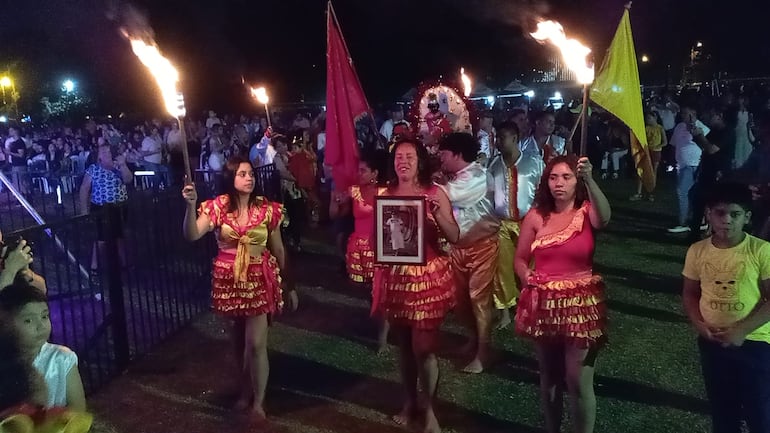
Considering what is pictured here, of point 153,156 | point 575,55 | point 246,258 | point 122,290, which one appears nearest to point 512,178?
point 575,55

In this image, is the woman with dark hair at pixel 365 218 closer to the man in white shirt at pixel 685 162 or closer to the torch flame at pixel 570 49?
the torch flame at pixel 570 49

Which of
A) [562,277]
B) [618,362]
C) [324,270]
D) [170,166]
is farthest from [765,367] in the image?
[170,166]

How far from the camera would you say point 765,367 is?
12.0ft

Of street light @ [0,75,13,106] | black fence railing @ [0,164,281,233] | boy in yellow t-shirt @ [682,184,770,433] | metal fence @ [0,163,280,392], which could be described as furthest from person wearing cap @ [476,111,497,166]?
street light @ [0,75,13,106]

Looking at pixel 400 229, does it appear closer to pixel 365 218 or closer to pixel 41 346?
pixel 365 218

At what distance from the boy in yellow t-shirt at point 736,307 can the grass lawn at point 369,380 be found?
1.11 meters

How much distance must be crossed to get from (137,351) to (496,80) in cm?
3097

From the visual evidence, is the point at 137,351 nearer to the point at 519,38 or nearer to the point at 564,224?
the point at 564,224

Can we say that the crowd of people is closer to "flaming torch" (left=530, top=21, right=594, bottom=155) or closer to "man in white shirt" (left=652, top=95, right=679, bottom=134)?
"flaming torch" (left=530, top=21, right=594, bottom=155)

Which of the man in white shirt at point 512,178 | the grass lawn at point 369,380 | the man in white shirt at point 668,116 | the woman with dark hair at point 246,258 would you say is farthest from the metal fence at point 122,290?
the man in white shirt at point 668,116

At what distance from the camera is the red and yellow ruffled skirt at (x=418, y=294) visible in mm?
4484

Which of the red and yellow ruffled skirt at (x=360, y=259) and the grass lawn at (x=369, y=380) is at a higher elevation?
the red and yellow ruffled skirt at (x=360, y=259)

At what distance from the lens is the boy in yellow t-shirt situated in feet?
11.9

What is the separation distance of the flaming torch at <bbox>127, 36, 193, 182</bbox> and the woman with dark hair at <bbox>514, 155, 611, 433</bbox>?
7.01 feet
